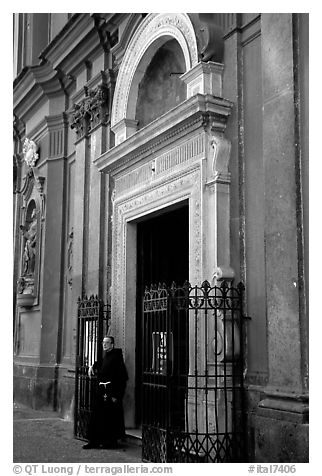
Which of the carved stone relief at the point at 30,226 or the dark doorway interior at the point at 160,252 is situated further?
the carved stone relief at the point at 30,226

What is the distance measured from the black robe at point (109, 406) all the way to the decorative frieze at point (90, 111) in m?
4.23

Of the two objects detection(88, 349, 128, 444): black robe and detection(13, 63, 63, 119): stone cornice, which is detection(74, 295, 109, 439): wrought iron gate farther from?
detection(13, 63, 63, 119): stone cornice

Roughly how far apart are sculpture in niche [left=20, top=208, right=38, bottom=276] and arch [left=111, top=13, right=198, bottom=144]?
438cm

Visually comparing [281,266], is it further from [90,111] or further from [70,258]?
[70,258]

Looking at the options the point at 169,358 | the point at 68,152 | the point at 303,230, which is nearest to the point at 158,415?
the point at 169,358

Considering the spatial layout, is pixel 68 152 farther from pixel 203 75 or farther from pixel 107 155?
pixel 203 75

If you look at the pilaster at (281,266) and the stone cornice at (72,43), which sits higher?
the stone cornice at (72,43)

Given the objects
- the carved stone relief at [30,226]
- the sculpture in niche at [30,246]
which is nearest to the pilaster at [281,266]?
the carved stone relief at [30,226]

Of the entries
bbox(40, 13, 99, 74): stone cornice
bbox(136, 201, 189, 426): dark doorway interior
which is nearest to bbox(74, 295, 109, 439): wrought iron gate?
bbox(136, 201, 189, 426): dark doorway interior

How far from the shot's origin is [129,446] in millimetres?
8562

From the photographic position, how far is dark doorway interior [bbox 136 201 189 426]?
9.54 metres

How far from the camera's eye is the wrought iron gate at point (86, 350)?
30.3 ft

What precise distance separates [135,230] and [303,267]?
13.1ft

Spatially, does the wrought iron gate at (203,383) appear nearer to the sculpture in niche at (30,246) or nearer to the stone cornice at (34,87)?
the sculpture in niche at (30,246)
